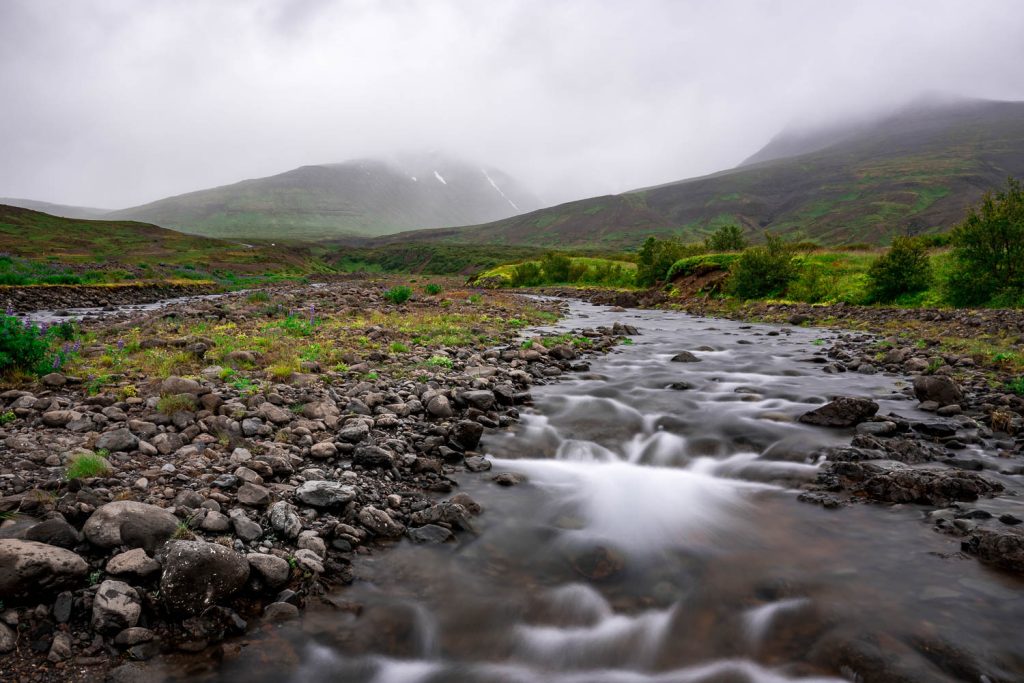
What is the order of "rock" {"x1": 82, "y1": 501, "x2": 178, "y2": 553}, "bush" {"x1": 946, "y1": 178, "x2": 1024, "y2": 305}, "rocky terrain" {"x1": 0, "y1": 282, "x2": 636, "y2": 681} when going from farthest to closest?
1. "bush" {"x1": 946, "y1": 178, "x2": 1024, "y2": 305}
2. "rock" {"x1": 82, "y1": 501, "x2": 178, "y2": 553}
3. "rocky terrain" {"x1": 0, "y1": 282, "x2": 636, "y2": 681}

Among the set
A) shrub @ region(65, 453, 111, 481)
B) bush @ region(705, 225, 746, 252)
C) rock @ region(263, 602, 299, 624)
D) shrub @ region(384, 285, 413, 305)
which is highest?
bush @ region(705, 225, 746, 252)

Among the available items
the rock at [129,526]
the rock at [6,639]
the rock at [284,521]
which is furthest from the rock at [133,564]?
the rock at [284,521]

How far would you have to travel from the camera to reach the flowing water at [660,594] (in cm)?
427

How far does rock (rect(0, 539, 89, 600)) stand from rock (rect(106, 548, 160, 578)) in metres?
0.19

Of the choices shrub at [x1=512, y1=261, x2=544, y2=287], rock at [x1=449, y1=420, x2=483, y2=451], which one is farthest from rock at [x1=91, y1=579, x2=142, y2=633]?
shrub at [x1=512, y1=261, x2=544, y2=287]

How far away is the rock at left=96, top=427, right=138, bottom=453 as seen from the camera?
6.06 m

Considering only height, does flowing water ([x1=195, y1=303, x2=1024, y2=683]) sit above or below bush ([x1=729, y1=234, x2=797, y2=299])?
below

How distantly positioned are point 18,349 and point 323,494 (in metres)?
7.55

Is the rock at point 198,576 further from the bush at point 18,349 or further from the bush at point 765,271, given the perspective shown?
the bush at point 765,271

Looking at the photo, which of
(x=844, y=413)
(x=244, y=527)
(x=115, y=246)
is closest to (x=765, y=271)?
(x=844, y=413)

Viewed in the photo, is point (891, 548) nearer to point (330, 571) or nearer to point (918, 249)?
point (330, 571)

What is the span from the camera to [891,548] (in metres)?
5.69

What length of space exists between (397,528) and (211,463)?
8.06ft

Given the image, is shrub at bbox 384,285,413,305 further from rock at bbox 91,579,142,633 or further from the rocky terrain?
rock at bbox 91,579,142,633
